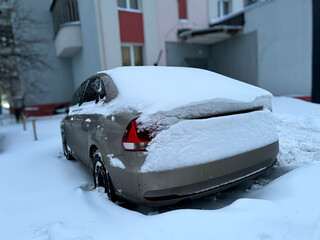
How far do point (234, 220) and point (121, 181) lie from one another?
103cm

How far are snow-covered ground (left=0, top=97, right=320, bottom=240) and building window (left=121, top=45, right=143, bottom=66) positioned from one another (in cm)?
833

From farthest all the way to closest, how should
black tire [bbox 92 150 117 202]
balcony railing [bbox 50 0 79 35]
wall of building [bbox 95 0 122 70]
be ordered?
balcony railing [bbox 50 0 79 35] → wall of building [bbox 95 0 122 70] → black tire [bbox 92 150 117 202]

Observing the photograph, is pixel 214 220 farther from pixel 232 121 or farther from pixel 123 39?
pixel 123 39

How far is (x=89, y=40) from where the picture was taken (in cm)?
1114

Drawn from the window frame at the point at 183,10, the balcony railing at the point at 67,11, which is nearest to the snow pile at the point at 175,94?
the window frame at the point at 183,10

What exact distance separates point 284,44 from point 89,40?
8.70 metres

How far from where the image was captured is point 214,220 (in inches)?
69.9

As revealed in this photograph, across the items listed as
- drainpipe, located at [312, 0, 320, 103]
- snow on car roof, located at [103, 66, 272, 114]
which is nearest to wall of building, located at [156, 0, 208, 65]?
drainpipe, located at [312, 0, 320, 103]

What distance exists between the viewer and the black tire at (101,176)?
7.90ft

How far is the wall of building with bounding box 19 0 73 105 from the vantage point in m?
15.1

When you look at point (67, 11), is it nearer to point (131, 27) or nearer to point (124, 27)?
point (124, 27)

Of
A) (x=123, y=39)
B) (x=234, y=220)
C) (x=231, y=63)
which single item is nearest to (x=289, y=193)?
(x=234, y=220)

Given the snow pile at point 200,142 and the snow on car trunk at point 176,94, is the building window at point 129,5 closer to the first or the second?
the snow on car trunk at point 176,94

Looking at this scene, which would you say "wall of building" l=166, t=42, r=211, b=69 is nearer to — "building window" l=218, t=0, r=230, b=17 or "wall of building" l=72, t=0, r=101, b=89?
"building window" l=218, t=0, r=230, b=17
